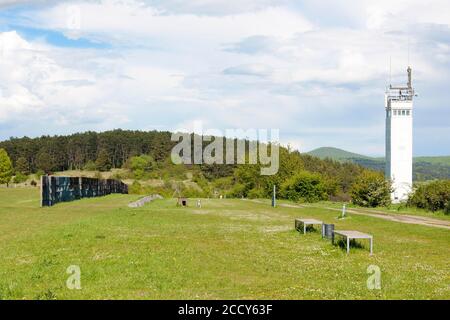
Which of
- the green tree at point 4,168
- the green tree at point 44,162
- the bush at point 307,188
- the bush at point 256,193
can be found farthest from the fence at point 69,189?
the green tree at point 44,162

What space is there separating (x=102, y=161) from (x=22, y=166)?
23959mm

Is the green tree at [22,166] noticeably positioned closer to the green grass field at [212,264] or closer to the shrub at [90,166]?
the shrub at [90,166]

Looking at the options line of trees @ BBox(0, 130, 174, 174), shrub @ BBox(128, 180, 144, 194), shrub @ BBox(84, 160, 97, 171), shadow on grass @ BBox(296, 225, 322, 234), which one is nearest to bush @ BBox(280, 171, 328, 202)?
shrub @ BBox(128, 180, 144, 194)

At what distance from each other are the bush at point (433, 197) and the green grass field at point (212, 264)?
24951mm

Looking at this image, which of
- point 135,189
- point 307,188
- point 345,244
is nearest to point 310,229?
point 345,244

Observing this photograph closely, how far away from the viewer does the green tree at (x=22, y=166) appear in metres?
177

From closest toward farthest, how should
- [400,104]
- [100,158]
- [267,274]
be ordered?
[267,274], [400,104], [100,158]

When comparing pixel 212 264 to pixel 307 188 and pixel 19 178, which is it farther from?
pixel 19 178

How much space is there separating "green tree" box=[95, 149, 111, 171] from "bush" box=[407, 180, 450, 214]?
142424 millimetres

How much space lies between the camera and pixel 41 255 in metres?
17.4
